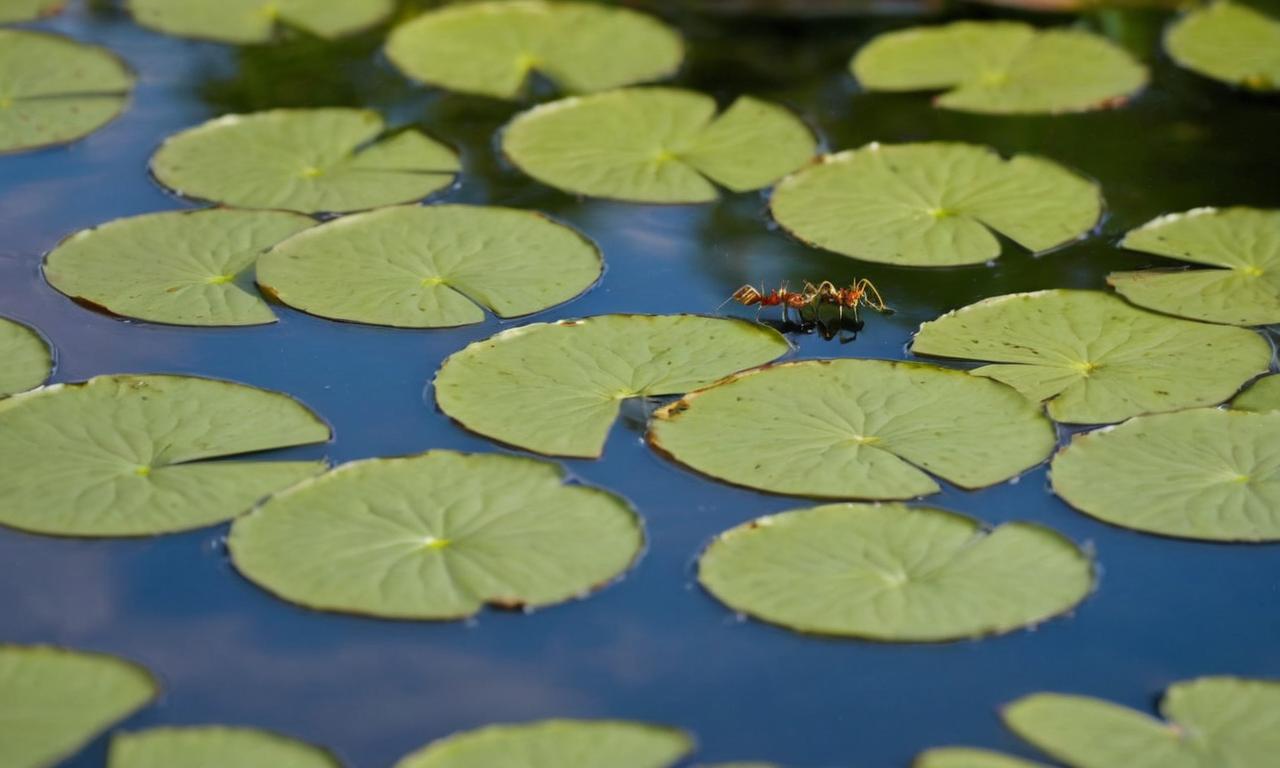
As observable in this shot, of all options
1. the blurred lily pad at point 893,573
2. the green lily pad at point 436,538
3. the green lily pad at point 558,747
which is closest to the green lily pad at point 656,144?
the green lily pad at point 436,538

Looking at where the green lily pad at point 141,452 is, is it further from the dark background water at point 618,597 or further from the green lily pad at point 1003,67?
the green lily pad at point 1003,67

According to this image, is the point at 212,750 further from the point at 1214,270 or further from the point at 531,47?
the point at 531,47

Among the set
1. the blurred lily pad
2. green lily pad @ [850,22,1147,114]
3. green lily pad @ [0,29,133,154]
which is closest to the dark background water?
the blurred lily pad

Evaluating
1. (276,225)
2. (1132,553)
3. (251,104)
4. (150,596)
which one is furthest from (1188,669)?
(251,104)

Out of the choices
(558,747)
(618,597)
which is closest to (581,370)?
(618,597)

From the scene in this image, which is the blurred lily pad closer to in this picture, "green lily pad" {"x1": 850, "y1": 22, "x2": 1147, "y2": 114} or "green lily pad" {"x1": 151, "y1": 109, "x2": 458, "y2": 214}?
"green lily pad" {"x1": 151, "y1": 109, "x2": 458, "y2": 214}

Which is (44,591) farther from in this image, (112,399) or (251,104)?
(251,104)
